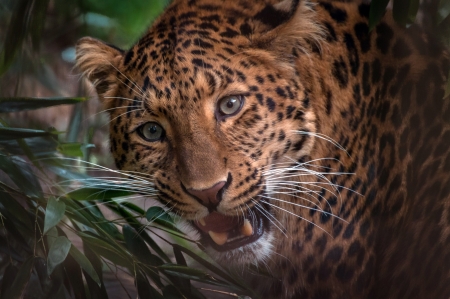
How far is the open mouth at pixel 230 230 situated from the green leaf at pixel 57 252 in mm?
417

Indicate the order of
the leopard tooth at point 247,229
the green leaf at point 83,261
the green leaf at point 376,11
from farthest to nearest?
1. the leopard tooth at point 247,229
2. the green leaf at point 376,11
3. the green leaf at point 83,261

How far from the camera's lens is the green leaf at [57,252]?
169 centimetres

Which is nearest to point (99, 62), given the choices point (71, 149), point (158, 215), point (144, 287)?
point (71, 149)

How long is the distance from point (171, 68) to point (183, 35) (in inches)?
4.1

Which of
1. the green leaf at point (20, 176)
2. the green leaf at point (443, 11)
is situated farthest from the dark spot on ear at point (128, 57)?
the green leaf at point (443, 11)

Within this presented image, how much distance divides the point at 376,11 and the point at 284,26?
0.26 m

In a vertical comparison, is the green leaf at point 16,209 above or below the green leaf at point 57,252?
above

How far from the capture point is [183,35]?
1.95 m

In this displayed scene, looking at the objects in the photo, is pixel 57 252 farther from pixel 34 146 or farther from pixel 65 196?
pixel 34 146

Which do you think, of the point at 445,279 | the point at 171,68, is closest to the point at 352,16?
the point at 171,68

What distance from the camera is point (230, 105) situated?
1.95 meters

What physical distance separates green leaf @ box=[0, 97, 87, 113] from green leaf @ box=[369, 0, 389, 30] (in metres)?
0.86

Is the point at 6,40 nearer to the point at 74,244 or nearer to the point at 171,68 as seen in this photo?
the point at 171,68

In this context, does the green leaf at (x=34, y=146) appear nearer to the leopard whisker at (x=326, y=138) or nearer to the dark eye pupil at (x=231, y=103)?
the dark eye pupil at (x=231, y=103)
